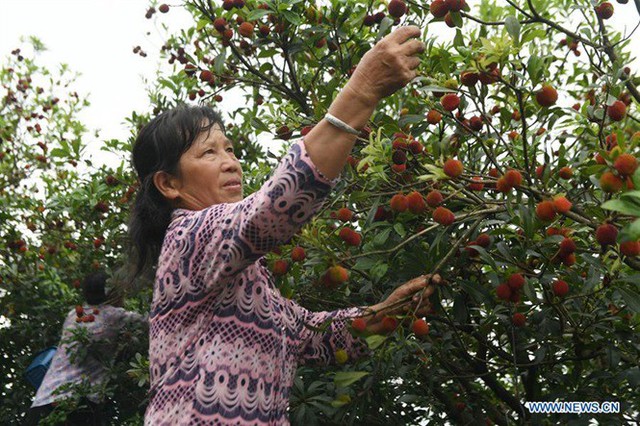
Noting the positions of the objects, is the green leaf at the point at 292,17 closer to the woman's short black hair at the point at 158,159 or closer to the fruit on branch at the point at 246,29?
the fruit on branch at the point at 246,29

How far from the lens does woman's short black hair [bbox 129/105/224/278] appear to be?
1.93 metres

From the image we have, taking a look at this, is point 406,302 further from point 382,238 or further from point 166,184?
point 166,184

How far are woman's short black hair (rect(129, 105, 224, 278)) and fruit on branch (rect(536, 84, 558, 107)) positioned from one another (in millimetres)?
818

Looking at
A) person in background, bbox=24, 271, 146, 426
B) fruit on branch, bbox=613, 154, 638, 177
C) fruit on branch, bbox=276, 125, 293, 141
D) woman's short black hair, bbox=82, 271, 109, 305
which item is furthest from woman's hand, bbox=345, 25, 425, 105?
woman's short black hair, bbox=82, 271, 109, 305

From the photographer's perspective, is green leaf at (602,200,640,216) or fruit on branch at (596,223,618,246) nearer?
green leaf at (602,200,640,216)

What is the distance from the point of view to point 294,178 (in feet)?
4.47

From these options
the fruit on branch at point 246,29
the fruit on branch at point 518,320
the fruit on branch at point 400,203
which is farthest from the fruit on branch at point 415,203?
the fruit on branch at point 246,29

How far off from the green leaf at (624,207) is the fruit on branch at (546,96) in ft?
2.50

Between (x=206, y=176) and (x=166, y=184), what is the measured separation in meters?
0.13

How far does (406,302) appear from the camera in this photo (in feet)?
6.01

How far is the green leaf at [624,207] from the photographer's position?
885mm

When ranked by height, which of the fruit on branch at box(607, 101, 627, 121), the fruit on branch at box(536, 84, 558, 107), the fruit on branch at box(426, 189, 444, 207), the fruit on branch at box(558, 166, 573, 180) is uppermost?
the fruit on branch at box(607, 101, 627, 121)

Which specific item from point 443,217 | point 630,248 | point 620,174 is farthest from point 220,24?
point 620,174

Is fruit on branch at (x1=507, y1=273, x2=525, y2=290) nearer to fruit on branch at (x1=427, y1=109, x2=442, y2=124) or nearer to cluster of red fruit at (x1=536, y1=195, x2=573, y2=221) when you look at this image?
cluster of red fruit at (x1=536, y1=195, x2=573, y2=221)
